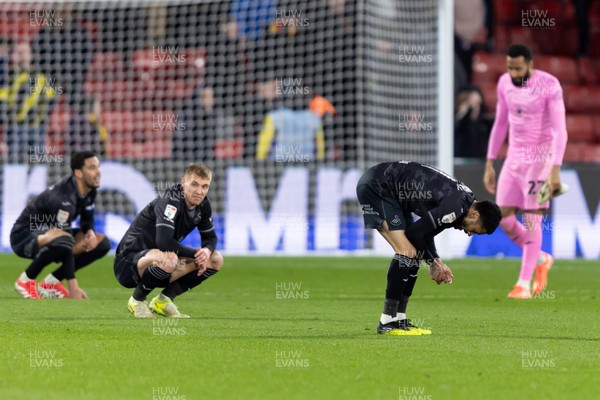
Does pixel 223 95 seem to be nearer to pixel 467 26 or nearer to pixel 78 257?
pixel 467 26

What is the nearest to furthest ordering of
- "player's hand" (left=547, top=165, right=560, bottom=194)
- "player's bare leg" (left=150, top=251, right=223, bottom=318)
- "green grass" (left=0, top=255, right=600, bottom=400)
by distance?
"green grass" (left=0, top=255, right=600, bottom=400) < "player's bare leg" (left=150, top=251, right=223, bottom=318) < "player's hand" (left=547, top=165, right=560, bottom=194)

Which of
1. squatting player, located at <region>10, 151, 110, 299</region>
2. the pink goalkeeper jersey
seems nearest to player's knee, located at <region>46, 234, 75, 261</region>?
squatting player, located at <region>10, 151, 110, 299</region>

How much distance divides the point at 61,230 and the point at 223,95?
8787 mm

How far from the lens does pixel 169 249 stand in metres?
8.53

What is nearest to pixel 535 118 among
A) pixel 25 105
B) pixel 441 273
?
pixel 441 273

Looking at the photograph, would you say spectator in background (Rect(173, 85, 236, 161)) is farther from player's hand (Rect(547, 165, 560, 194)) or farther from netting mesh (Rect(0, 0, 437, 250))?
player's hand (Rect(547, 165, 560, 194))

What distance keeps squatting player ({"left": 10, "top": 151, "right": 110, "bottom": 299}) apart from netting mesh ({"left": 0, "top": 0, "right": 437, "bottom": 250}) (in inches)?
228

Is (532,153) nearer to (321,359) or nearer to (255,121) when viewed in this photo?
(321,359)

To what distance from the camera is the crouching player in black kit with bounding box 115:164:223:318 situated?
8523 millimetres

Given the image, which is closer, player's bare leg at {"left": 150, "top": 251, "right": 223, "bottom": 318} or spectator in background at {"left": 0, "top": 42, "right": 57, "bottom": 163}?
player's bare leg at {"left": 150, "top": 251, "right": 223, "bottom": 318}

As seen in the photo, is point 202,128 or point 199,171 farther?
point 202,128

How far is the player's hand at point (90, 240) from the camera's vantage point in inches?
439

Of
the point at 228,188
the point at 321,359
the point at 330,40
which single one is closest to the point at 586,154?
the point at 330,40

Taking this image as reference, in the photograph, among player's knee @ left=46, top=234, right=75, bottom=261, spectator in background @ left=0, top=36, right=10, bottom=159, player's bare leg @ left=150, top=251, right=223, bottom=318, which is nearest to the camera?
player's bare leg @ left=150, top=251, right=223, bottom=318
